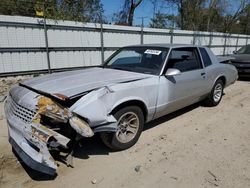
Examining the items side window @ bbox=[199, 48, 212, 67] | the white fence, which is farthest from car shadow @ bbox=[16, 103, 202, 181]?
the white fence

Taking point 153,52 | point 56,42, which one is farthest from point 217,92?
point 56,42

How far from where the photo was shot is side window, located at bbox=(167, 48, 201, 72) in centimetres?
421

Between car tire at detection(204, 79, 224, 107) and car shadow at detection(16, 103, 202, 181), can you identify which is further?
car tire at detection(204, 79, 224, 107)

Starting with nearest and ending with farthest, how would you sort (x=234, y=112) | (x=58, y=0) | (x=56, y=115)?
(x=56, y=115), (x=234, y=112), (x=58, y=0)

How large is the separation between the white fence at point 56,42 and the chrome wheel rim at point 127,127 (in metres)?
6.15

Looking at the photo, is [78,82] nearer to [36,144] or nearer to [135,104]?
[135,104]

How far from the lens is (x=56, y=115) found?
268 cm

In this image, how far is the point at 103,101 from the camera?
2.91m

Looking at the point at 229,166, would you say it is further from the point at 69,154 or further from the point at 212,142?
the point at 69,154

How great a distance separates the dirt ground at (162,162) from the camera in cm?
272

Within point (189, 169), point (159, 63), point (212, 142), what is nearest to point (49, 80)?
point (159, 63)

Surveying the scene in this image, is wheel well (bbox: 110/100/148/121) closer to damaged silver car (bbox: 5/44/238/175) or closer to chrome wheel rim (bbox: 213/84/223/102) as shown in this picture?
damaged silver car (bbox: 5/44/238/175)

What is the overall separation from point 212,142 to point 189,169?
3.36ft

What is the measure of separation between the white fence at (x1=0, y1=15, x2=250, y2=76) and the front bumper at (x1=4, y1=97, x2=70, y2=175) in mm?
5888
